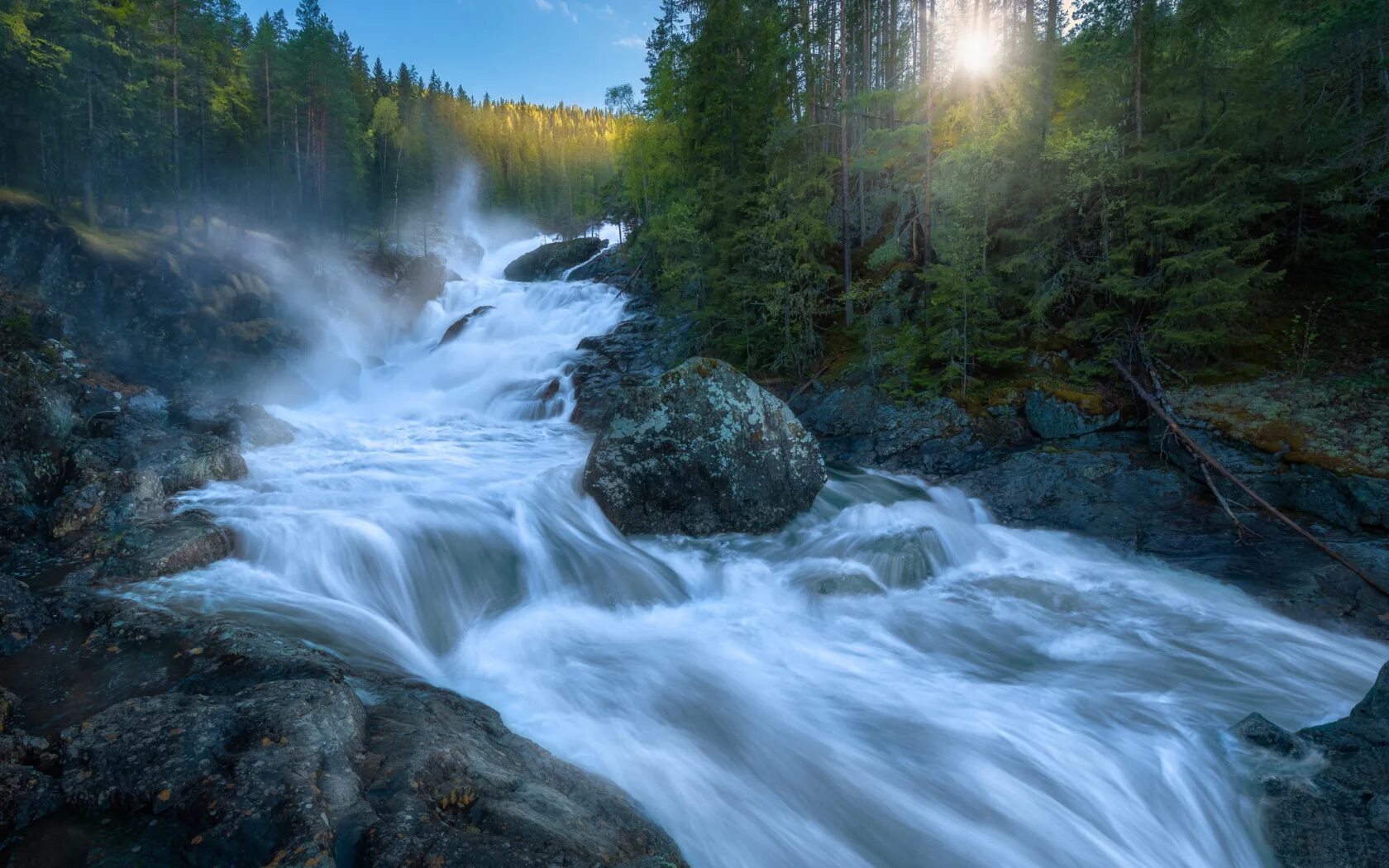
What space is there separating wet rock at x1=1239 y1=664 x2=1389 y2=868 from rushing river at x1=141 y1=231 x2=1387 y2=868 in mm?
210

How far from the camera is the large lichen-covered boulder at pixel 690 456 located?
8828 mm

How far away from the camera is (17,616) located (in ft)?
14.8

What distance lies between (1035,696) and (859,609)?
2.10 m

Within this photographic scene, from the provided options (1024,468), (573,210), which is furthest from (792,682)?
(573,210)

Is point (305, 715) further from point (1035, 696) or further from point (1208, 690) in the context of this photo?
point (1208, 690)

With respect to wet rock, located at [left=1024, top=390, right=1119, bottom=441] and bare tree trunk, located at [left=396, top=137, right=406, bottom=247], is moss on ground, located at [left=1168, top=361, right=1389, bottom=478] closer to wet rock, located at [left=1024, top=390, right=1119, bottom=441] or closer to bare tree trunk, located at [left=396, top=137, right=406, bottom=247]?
wet rock, located at [left=1024, top=390, right=1119, bottom=441]

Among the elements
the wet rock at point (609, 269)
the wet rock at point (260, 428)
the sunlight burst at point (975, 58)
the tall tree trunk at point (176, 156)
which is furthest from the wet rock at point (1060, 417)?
the tall tree trunk at point (176, 156)

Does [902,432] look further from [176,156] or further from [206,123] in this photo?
[206,123]

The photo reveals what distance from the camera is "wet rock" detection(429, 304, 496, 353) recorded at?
24.0 metres

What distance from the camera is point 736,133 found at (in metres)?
15.1

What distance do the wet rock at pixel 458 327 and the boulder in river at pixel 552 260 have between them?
11.6 m

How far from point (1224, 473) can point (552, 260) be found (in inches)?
1419

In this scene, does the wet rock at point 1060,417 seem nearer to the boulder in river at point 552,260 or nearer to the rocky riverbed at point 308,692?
the rocky riverbed at point 308,692

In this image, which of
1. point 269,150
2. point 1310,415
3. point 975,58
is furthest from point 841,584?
point 269,150
